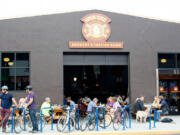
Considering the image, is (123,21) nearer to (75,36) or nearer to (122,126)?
(75,36)

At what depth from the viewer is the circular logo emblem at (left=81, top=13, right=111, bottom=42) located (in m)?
16.5

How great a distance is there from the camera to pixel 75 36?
16438mm

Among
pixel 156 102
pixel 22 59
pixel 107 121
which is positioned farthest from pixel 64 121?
pixel 156 102

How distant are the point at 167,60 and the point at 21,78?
8.47 metres

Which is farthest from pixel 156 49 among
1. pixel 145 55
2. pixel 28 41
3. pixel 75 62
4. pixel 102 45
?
pixel 28 41

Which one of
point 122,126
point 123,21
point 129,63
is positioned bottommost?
point 122,126

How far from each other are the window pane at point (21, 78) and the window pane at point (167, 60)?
25.5 ft

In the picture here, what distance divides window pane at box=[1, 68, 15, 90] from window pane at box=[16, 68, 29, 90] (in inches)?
10.3

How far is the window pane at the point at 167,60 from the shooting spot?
17.5m

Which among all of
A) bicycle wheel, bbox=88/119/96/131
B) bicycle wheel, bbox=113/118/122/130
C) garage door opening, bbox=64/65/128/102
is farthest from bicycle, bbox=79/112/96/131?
garage door opening, bbox=64/65/128/102

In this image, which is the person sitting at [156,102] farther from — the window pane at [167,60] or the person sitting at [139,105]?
the window pane at [167,60]

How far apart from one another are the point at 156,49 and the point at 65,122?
25.8 feet

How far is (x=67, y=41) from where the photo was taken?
53.6 feet

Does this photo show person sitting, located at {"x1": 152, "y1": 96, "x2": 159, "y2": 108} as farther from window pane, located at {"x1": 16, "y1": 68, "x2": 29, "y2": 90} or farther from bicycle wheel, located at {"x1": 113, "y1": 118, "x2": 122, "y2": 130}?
window pane, located at {"x1": 16, "y1": 68, "x2": 29, "y2": 90}
